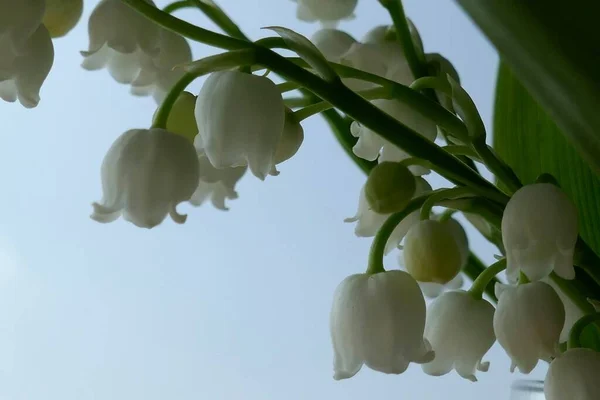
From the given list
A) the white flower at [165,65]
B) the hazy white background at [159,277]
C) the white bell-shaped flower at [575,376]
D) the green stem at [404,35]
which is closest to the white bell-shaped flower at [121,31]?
the white flower at [165,65]

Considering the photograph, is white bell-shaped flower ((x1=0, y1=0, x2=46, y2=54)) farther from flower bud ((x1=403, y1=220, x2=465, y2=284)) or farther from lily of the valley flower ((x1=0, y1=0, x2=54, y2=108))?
flower bud ((x1=403, y1=220, x2=465, y2=284))

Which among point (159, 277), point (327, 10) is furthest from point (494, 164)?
point (159, 277)

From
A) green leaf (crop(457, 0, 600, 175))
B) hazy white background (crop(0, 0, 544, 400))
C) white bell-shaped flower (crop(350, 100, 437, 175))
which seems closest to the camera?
green leaf (crop(457, 0, 600, 175))

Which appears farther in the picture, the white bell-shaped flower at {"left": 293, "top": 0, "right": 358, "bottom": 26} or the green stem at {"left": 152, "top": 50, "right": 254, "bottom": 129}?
the white bell-shaped flower at {"left": 293, "top": 0, "right": 358, "bottom": 26}

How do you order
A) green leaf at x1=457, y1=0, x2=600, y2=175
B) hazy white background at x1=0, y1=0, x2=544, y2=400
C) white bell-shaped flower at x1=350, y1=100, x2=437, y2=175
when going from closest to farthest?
green leaf at x1=457, y1=0, x2=600, y2=175
white bell-shaped flower at x1=350, y1=100, x2=437, y2=175
hazy white background at x1=0, y1=0, x2=544, y2=400

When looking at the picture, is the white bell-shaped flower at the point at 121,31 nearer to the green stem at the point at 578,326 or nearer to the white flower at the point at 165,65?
the white flower at the point at 165,65

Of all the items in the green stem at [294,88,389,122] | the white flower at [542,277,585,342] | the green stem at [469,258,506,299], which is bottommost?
the white flower at [542,277,585,342]

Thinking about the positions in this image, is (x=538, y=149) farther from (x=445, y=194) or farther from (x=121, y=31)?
(x=121, y=31)

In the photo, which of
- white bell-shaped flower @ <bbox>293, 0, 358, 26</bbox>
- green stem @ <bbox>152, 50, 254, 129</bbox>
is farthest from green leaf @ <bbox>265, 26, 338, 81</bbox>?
white bell-shaped flower @ <bbox>293, 0, 358, 26</bbox>
